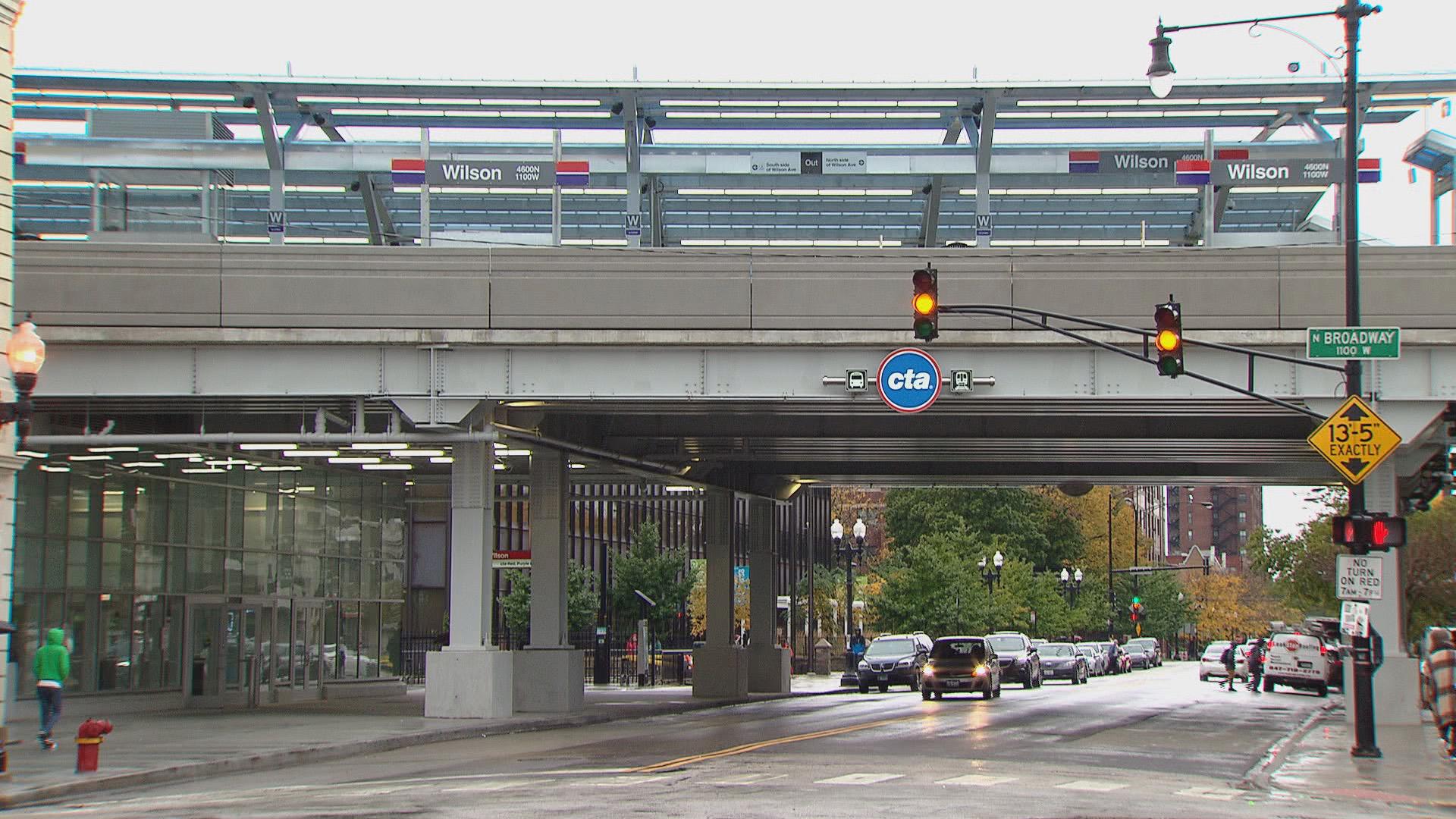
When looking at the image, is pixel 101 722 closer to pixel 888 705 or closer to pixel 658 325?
pixel 658 325

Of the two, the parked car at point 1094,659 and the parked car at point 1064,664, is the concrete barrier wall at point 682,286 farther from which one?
the parked car at point 1094,659

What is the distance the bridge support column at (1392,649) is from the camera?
92.2 ft

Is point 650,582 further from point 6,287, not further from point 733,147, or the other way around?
point 6,287

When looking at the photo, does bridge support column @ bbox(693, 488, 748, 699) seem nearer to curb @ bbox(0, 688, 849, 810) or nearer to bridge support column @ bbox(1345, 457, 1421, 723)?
curb @ bbox(0, 688, 849, 810)

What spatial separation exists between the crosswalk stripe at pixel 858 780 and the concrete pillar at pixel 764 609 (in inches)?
1003

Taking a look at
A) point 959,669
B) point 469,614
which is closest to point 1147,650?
point 959,669

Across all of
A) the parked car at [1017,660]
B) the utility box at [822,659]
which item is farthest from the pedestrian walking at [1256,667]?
the utility box at [822,659]

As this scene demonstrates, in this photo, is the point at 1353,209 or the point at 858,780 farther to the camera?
the point at 1353,209

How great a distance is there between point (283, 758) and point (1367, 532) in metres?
15.2

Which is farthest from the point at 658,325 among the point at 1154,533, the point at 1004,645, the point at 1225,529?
the point at 1225,529

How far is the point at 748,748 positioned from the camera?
22.3m

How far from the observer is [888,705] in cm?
3900

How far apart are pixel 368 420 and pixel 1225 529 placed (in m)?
179

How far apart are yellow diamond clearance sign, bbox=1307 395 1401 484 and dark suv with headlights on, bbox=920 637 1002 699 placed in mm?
20673
